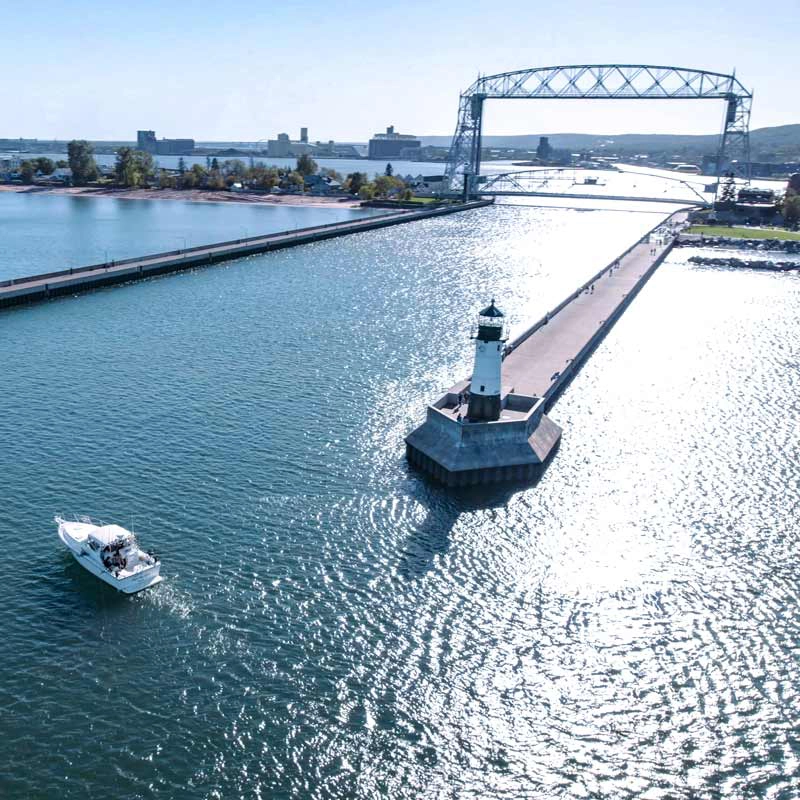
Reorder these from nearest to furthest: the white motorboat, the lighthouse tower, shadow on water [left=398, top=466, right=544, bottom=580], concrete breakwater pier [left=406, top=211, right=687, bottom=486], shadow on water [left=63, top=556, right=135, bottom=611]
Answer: shadow on water [left=63, top=556, right=135, bottom=611] < the white motorboat < shadow on water [left=398, top=466, right=544, bottom=580] < concrete breakwater pier [left=406, top=211, right=687, bottom=486] < the lighthouse tower

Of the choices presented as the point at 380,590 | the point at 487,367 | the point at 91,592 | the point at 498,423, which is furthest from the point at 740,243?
the point at 91,592

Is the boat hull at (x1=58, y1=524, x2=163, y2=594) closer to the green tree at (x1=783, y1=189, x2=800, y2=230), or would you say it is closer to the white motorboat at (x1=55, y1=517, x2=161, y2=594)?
the white motorboat at (x1=55, y1=517, x2=161, y2=594)

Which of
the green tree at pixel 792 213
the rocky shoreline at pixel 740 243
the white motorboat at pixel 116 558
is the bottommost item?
the white motorboat at pixel 116 558

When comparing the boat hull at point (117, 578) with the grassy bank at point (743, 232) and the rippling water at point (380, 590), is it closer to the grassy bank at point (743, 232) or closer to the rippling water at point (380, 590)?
the rippling water at point (380, 590)

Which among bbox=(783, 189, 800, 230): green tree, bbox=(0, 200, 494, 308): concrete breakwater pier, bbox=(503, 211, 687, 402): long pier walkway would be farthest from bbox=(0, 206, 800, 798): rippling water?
bbox=(783, 189, 800, 230): green tree

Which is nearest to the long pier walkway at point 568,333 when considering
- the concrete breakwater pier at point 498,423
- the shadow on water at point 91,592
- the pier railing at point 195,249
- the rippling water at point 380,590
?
the concrete breakwater pier at point 498,423

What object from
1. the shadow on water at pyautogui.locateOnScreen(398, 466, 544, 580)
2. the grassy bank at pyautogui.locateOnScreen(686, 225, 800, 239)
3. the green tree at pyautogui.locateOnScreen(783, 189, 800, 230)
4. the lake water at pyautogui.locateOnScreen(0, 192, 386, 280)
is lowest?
the shadow on water at pyautogui.locateOnScreen(398, 466, 544, 580)

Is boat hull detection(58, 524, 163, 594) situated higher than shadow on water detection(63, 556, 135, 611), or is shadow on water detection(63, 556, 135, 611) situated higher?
boat hull detection(58, 524, 163, 594)
